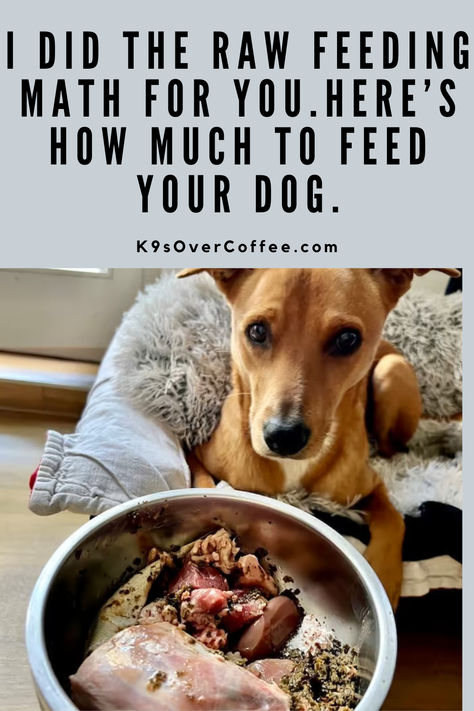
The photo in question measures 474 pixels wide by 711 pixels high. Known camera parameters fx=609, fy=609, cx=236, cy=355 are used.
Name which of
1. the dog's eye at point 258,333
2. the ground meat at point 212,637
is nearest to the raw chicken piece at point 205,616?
the ground meat at point 212,637

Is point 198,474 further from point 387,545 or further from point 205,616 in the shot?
point 205,616

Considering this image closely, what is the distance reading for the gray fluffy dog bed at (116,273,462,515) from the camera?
1.28 m

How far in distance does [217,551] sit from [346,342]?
1.38 feet

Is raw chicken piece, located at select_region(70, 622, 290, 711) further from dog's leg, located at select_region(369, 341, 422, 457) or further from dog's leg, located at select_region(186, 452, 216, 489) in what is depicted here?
dog's leg, located at select_region(369, 341, 422, 457)

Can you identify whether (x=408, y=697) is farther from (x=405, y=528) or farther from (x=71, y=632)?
(x=71, y=632)

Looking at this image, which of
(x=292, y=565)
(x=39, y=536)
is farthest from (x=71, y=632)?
(x=39, y=536)

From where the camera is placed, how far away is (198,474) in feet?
4.06

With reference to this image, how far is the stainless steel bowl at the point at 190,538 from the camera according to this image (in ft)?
2.05

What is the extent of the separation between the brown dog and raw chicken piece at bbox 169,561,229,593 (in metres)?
0.27

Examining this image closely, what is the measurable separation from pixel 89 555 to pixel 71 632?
0.27 ft

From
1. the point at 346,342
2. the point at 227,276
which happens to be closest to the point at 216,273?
the point at 227,276

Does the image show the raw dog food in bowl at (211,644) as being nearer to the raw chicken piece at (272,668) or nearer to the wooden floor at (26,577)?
the raw chicken piece at (272,668)

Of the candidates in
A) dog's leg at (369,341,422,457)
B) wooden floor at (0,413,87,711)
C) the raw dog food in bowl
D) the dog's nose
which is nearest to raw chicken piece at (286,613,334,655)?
the raw dog food in bowl

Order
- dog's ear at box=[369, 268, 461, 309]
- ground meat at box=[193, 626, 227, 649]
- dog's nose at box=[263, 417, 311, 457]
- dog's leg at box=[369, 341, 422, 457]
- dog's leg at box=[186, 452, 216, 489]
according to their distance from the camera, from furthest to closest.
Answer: dog's leg at box=[369, 341, 422, 457] → dog's leg at box=[186, 452, 216, 489] → dog's ear at box=[369, 268, 461, 309] → dog's nose at box=[263, 417, 311, 457] → ground meat at box=[193, 626, 227, 649]
